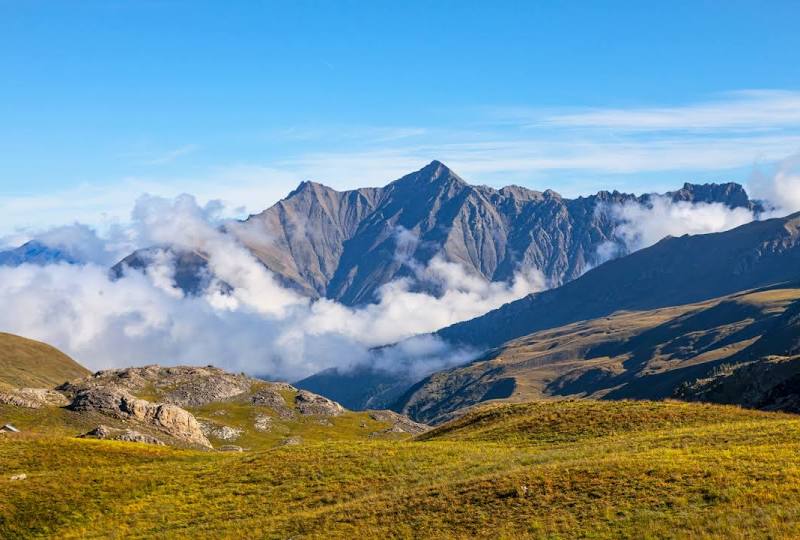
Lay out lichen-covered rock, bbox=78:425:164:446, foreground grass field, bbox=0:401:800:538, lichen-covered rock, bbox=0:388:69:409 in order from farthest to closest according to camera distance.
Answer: lichen-covered rock, bbox=0:388:69:409, lichen-covered rock, bbox=78:425:164:446, foreground grass field, bbox=0:401:800:538

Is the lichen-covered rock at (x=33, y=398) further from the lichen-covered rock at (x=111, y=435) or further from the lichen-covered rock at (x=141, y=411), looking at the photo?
the lichen-covered rock at (x=111, y=435)

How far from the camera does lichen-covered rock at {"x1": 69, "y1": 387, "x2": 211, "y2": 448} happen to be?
15888 centimetres

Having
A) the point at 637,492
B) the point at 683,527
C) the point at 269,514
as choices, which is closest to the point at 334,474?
the point at 269,514

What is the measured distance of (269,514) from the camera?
50938 mm

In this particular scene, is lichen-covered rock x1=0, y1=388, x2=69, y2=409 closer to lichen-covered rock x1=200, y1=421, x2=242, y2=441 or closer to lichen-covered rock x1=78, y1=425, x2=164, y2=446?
lichen-covered rock x1=200, y1=421, x2=242, y2=441

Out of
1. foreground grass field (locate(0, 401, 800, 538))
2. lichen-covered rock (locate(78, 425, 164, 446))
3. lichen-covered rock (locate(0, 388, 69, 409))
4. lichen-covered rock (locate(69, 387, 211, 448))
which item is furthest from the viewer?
lichen-covered rock (locate(69, 387, 211, 448))

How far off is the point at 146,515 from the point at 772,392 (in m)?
99.6

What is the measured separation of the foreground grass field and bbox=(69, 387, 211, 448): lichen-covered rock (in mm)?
83961

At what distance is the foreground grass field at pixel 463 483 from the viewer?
40.2 m

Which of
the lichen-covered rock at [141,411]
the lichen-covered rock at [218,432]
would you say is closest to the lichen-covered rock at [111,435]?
the lichen-covered rock at [141,411]

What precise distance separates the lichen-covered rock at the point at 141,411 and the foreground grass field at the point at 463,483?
8396 centimetres

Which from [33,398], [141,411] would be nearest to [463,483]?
[141,411]

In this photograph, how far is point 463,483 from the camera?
163 ft

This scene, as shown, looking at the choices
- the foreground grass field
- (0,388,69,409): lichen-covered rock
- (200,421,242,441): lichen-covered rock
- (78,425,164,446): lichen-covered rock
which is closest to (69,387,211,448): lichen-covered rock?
(0,388,69,409): lichen-covered rock
